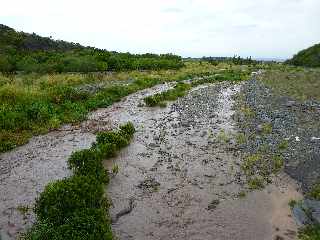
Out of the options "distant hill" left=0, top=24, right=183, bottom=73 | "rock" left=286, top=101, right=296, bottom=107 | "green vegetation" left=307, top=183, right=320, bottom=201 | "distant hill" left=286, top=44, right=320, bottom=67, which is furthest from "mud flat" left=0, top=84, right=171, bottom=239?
"distant hill" left=286, top=44, right=320, bottom=67

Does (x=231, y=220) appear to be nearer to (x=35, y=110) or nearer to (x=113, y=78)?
(x=35, y=110)

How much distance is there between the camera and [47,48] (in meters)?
79.1

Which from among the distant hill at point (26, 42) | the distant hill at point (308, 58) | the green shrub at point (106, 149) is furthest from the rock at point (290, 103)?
the distant hill at point (308, 58)

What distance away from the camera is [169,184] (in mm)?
16109

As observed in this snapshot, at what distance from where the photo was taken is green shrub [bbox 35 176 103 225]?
11703mm

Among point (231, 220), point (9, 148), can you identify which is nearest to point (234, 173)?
point (231, 220)

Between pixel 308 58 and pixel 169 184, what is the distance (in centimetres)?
7709

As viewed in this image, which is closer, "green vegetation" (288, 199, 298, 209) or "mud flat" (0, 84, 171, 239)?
"mud flat" (0, 84, 171, 239)

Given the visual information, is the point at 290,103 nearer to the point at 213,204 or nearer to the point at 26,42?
the point at 213,204

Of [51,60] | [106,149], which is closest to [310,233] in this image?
[106,149]

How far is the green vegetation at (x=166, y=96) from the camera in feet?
105

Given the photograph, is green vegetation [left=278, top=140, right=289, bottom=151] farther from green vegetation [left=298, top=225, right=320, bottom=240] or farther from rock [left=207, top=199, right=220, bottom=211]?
green vegetation [left=298, top=225, right=320, bottom=240]

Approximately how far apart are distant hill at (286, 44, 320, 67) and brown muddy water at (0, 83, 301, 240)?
62.2 metres

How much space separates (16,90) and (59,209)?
18.0 m
